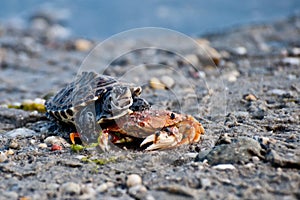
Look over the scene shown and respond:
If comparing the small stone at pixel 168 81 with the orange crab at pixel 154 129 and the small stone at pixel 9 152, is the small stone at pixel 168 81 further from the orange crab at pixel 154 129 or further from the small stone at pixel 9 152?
the small stone at pixel 9 152

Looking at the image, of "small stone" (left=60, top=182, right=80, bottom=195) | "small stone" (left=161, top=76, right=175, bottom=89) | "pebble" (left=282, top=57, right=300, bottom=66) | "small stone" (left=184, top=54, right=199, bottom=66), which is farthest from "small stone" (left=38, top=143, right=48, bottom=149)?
"pebble" (left=282, top=57, right=300, bottom=66)

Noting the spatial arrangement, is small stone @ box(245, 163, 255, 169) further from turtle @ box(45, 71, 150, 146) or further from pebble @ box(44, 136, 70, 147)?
pebble @ box(44, 136, 70, 147)

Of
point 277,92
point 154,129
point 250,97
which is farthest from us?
point 277,92

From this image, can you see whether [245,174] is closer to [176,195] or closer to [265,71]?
[176,195]

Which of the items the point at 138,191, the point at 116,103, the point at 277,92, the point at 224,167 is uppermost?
the point at 277,92

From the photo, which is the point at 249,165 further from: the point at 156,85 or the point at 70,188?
the point at 156,85

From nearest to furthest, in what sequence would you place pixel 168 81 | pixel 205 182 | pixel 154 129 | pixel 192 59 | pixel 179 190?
1. pixel 179 190
2. pixel 205 182
3. pixel 154 129
4. pixel 168 81
5. pixel 192 59

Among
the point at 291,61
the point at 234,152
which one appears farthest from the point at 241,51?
the point at 234,152

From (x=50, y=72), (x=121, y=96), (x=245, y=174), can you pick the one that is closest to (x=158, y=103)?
(x=121, y=96)
